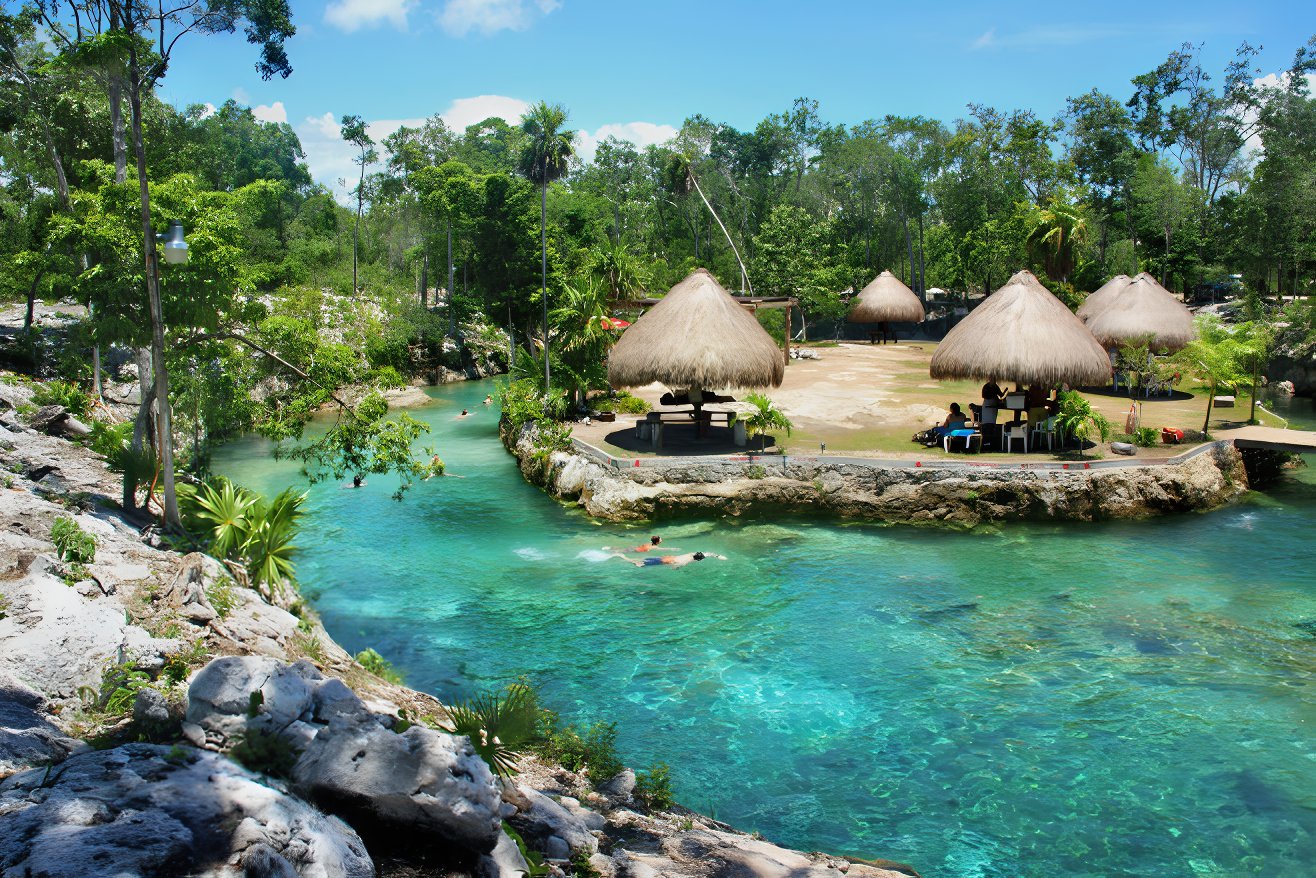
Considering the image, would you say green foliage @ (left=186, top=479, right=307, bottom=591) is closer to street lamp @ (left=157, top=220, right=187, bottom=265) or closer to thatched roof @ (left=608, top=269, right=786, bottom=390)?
street lamp @ (left=157, top=220, right=187, bottom=265)

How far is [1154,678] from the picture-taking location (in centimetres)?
1243

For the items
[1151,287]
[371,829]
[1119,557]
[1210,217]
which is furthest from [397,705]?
[1210,217]

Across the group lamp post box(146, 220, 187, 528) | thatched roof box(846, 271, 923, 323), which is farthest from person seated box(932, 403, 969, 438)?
thatched roof box(846, 271, 923, 323)

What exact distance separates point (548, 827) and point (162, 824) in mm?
2721

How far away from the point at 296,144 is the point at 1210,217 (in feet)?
275

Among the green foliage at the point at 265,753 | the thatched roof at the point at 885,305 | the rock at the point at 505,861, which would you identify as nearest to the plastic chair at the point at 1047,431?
the rock at the point at 505,861

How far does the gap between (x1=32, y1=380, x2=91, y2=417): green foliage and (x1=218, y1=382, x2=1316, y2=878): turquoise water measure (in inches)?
260

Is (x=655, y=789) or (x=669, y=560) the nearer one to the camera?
(x=655, y=789)

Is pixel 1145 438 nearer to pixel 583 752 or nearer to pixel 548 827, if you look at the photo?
pixel 583 752

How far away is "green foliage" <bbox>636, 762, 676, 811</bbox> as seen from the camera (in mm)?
8797

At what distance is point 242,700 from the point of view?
641 centimetres

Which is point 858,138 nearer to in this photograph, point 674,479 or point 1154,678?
point 674,479

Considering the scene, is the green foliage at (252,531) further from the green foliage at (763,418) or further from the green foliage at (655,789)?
the green foliage at (763,418)

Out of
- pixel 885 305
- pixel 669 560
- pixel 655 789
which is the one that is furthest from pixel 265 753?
pixel 885 305
